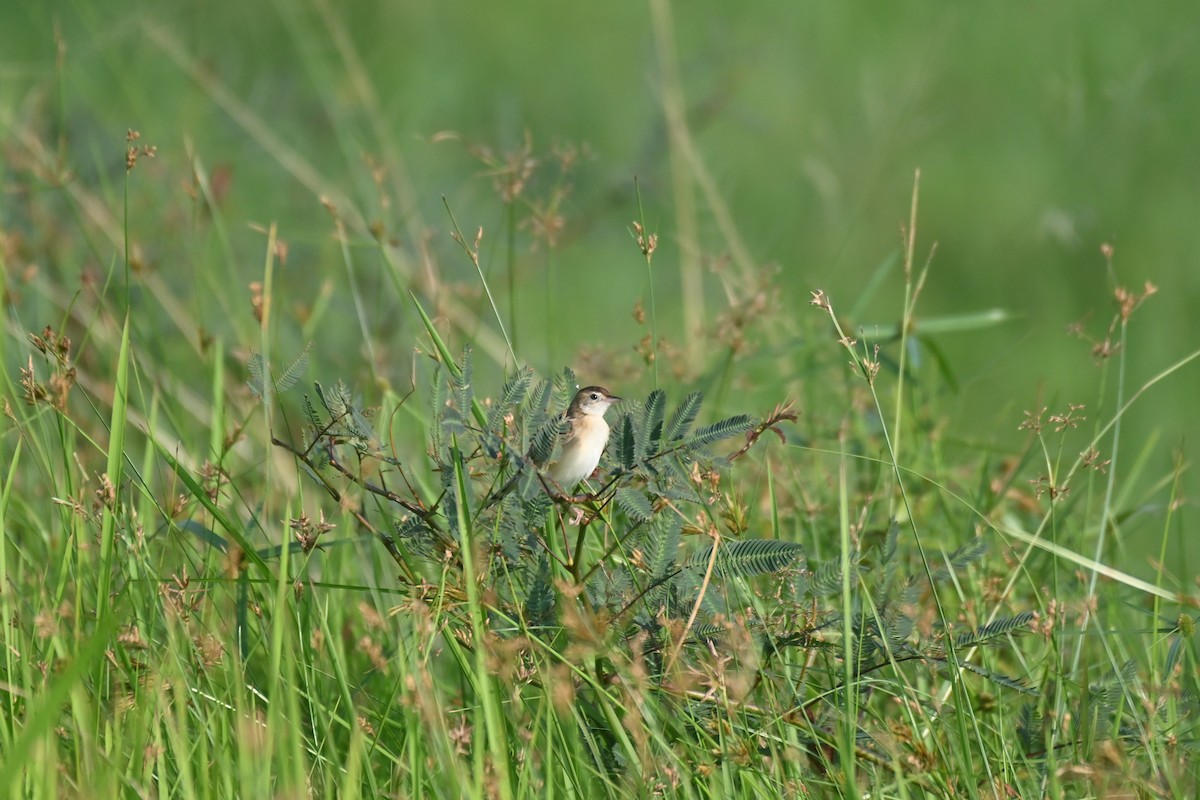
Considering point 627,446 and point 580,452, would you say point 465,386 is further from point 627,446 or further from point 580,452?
point 580,452

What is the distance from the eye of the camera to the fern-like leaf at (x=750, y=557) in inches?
73.2

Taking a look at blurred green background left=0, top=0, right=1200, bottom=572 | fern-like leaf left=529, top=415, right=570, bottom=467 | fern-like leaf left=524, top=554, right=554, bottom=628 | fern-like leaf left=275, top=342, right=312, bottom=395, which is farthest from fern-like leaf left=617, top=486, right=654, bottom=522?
blurred green background left=0, top=0, right=1200, bottom=572

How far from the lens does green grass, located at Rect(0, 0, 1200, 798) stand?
1.92m

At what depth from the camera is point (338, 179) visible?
20.7 feet

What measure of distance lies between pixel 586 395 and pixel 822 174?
Result: 1939mm

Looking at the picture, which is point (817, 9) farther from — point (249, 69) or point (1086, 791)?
point (1086, 791)

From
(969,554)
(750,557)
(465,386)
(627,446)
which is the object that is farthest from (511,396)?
(969,554)

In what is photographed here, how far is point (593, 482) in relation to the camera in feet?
7.09

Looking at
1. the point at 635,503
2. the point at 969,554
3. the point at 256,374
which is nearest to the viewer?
the point at 635,503

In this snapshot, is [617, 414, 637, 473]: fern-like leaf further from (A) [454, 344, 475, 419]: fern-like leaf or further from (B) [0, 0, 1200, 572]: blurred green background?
(B) [0, 0, 1200, 572]: blurred green background

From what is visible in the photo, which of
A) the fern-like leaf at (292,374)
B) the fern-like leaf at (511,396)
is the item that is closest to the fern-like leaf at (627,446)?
the fern-like leaf at (511,396)

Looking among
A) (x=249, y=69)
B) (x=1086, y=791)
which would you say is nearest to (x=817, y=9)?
(x=249, y=69)

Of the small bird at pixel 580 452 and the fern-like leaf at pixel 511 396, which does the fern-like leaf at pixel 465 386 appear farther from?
the small bird at pixel 580 452

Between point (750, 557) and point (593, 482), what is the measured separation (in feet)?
1.14
